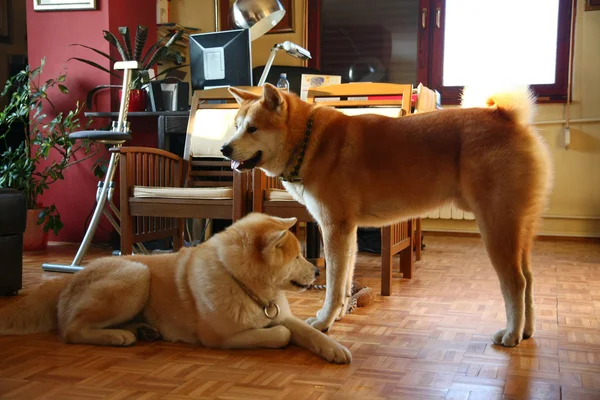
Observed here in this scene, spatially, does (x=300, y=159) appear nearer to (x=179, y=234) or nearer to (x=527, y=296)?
(x=527, y=296)

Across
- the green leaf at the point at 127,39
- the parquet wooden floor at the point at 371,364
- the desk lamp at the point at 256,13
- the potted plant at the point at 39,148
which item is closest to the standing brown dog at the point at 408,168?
the parquet wooden floor at the point at 371,364

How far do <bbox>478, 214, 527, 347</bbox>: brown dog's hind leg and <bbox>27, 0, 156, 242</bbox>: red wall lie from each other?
3.30 meters

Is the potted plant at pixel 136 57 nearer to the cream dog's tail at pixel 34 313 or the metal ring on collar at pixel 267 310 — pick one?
the cream dog's tail at pixel 34 313

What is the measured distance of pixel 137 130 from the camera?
4.56m

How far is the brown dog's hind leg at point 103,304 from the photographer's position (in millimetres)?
1952

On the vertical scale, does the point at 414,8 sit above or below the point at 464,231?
above

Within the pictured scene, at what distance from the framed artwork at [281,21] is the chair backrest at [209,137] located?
224 centimetres

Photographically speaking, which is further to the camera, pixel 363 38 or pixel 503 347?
pixel 363 38

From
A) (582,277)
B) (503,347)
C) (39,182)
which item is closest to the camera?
(503,347)

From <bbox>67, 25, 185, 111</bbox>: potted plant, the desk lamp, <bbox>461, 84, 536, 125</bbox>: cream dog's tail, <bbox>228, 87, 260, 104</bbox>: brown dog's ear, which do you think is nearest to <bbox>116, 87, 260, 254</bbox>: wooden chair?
<bbox>228, 87, 260, 104</bbox>: brown dog's ear

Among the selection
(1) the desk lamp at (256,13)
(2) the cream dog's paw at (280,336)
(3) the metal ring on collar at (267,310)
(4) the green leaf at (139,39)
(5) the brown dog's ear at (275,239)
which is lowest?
(2) the cream dog's paw at (280,336)

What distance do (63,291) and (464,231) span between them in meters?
4.02

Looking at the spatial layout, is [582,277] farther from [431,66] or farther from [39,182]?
[39,182]

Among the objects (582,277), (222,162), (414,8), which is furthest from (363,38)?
(582,277)
